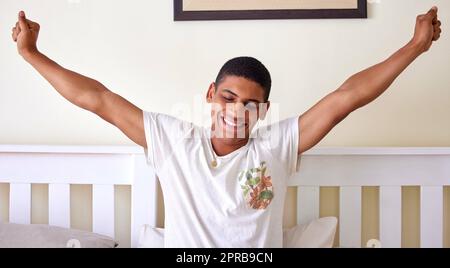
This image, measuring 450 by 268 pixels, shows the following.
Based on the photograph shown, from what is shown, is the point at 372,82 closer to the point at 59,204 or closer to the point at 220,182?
the point at 220,182

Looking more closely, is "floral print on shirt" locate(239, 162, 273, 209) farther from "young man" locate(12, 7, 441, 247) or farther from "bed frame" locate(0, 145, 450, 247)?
"bed frame" locate(0, 145, 450, 247)

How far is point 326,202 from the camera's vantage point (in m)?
1.05

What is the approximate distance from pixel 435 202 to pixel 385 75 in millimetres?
350

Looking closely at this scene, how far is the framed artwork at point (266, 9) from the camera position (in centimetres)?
102

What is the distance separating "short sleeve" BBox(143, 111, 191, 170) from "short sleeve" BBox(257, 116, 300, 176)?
151 mm

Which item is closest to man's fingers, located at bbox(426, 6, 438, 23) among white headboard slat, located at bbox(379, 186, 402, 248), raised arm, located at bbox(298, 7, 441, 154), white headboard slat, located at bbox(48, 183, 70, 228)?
raised arm, located at bbox(298, 7, 441, 154)

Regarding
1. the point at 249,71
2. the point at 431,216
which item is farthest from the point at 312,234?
the point at 249,71

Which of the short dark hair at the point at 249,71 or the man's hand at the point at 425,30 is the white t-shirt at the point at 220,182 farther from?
the man's hand at the point at 425,30

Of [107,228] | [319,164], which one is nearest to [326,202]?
[319,164]

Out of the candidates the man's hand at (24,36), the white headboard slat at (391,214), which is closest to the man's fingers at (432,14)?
the white headboard slat at (391,214)

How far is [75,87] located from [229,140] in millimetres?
269

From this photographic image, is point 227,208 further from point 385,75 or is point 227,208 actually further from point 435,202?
point 435,202

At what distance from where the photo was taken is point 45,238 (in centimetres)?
91

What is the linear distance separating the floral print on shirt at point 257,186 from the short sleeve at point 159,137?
0.13m
